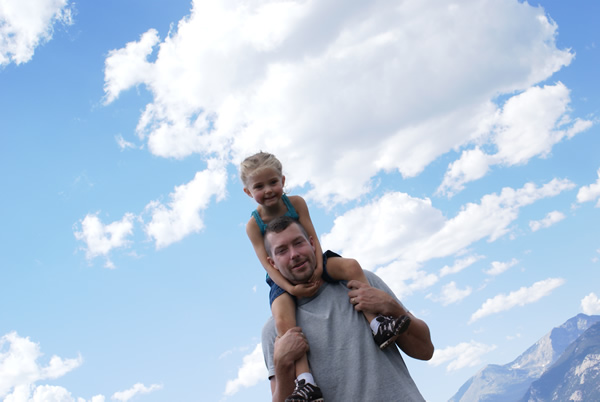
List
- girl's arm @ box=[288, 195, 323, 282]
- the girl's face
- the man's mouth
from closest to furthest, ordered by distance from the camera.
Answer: the man's mouth → girl's arm @ box=[288, 195, 323, 282] → the girl's face

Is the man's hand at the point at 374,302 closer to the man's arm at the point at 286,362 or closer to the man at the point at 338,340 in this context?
the man at the point at 338,340

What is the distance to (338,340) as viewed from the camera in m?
6.05

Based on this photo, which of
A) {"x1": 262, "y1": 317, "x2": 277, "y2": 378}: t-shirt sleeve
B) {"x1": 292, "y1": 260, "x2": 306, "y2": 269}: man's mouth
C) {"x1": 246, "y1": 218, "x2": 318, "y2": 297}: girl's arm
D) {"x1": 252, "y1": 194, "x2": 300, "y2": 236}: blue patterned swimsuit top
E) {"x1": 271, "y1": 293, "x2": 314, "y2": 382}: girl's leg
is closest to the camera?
{"x1": 262, "y1": 317, "x2": 277, "y2": 378}: t-shirt sleeve

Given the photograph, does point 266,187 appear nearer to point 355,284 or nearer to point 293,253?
point 293,253

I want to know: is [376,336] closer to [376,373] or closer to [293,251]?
[376,373]

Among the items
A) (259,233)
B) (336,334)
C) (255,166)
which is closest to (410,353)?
(336,334)

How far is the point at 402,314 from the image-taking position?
6.12 metres

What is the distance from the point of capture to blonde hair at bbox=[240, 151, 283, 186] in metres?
8.51

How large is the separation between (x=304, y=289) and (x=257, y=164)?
284 centimetres

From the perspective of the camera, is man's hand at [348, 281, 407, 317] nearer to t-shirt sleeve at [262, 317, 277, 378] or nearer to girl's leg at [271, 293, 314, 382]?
girl's leg at [271, 293, 314, 382]

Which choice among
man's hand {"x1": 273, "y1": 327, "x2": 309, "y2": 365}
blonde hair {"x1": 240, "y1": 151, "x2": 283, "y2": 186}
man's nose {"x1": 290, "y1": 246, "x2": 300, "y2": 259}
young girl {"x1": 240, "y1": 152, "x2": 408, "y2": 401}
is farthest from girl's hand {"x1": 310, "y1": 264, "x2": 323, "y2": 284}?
blonde hair {"x1": 240, "y1": 151, "x2": 283, "y2": 186}

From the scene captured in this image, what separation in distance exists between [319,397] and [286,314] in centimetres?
113

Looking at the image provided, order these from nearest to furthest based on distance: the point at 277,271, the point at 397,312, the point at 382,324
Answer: the point at 382,324, the point at 397,312, the point at 277,271

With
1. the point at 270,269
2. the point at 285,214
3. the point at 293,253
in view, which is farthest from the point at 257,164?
the point at 293,253
